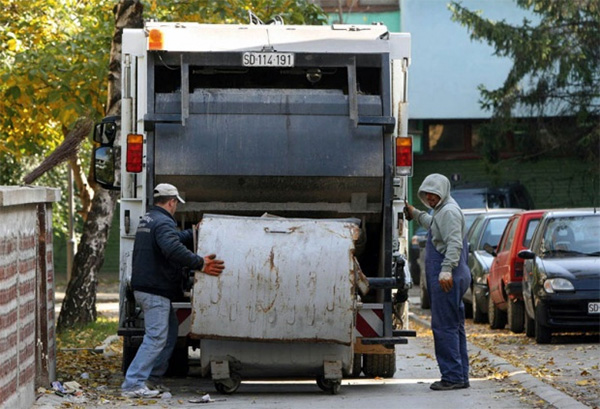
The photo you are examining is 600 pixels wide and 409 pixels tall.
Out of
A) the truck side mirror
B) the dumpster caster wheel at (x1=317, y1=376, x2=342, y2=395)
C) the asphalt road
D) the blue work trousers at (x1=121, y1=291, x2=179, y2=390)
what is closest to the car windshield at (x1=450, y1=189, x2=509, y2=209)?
the asphalt road

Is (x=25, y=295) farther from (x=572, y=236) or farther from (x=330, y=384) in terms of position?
(x=572, y=236)

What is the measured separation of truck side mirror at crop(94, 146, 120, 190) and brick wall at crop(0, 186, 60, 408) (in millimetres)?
951

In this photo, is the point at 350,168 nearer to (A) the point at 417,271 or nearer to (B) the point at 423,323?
(B) the point at 423,323

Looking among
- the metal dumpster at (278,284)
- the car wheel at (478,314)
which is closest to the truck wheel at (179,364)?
the metal dumpster at (278,284)

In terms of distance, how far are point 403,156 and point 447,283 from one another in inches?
42.4

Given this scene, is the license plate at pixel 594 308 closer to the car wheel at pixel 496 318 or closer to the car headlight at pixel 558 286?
the car headlight at pixel 558 286

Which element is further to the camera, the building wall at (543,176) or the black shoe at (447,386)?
the building wall at (543,176)

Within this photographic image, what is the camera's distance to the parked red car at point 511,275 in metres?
18.5

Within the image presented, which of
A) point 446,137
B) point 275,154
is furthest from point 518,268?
point 446,137

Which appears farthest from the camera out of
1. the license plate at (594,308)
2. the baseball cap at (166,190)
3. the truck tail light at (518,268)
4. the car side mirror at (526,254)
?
the truck tail light at (518,268)

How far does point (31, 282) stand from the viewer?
10.7 m

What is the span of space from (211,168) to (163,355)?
60.7 inches

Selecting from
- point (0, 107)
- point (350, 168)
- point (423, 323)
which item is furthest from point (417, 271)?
point (350, 168)

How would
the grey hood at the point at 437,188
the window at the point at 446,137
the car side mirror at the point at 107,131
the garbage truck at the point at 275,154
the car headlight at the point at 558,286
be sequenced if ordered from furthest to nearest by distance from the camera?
the window at the point at 446,137 < the car headlight at the point at 558,286 < the car side mirror at the point at 107,131 < the grey hood at the point at 437,188 < the garbage truck at the point at 275,154
